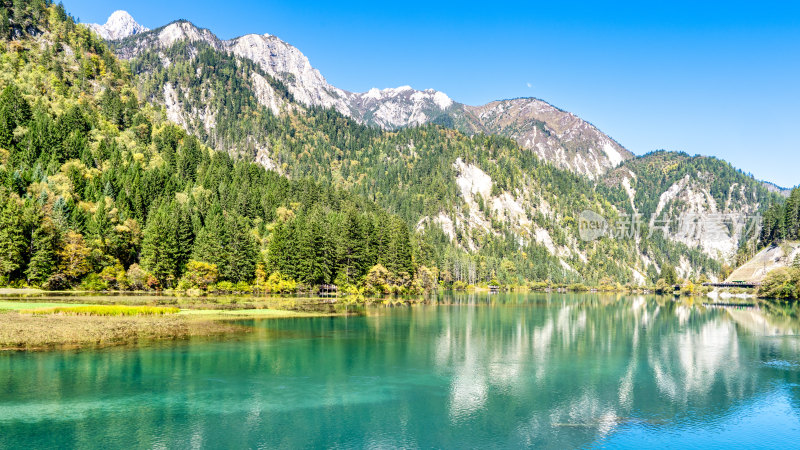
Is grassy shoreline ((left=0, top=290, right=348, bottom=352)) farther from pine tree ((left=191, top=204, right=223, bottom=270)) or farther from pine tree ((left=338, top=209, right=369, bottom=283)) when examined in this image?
pine tree ((left=338, top=209, right=369, bottom=283))

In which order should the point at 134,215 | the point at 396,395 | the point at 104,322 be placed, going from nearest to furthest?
1. the point at 396,395
2. the point at 104,322
3. the point at 134,215

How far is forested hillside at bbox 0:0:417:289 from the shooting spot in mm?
113062

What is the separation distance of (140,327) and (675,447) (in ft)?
181

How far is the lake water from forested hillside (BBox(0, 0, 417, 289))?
73851mm

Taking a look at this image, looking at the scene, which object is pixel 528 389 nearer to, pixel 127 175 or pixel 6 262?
pixel 6 262

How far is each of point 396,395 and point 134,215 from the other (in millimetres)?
133257

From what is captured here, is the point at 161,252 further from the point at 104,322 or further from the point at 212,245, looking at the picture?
the point at 104,322

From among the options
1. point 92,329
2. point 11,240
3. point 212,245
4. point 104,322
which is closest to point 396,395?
point 92,329

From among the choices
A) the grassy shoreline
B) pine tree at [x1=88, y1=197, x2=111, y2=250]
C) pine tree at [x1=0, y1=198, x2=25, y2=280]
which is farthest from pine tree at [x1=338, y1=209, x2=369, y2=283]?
pine tree at [x1=0, y1=198, x2=25, y2=280]

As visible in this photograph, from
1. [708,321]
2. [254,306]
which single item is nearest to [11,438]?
[254,306]

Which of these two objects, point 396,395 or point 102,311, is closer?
point 396,395

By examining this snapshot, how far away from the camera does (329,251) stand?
13862 centimetres

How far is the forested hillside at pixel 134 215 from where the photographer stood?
113 meters

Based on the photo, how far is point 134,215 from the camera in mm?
145500
